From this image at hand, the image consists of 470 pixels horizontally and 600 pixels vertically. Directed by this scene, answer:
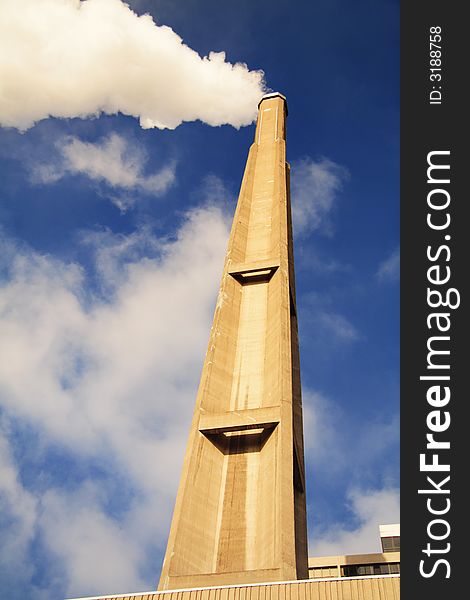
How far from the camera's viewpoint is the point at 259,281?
27.2m

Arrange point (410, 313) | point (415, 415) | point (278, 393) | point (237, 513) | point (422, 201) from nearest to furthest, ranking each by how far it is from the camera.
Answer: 1. point (415, 415)
2. point (410, 313)
3. point (422, 201)
4. point (237, 513)
5. point (278, 393)

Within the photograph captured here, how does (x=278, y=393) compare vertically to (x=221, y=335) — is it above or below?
below

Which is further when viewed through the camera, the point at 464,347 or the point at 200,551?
the point at 200,551

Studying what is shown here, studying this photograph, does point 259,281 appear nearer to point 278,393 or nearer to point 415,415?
point 278,393

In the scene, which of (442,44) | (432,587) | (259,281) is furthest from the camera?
(259,281)

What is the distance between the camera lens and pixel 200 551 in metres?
18.5

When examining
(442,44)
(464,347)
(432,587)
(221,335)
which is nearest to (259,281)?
(221,335)

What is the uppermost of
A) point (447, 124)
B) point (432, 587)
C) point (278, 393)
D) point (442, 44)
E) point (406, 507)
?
point (442, 44)

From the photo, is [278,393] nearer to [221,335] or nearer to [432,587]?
[221,335]

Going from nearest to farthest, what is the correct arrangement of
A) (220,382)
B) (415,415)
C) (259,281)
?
(415,415), (220,382), (259,281)

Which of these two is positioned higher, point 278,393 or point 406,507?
point 278,393

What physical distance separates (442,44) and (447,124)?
2443mm

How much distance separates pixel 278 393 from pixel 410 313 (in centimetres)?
1006

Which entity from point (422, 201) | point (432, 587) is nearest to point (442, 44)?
point (422, 201)
